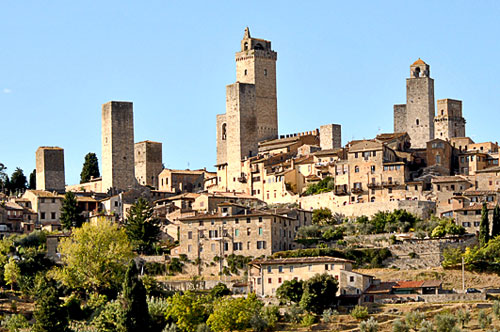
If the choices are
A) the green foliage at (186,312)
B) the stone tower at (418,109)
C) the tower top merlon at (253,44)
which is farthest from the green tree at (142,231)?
the tower top merlon at (253,44)

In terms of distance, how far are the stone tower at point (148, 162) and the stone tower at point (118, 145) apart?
620 cm

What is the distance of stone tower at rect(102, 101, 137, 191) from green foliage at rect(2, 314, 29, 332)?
39.4m

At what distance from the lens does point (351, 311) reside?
68.0 meters

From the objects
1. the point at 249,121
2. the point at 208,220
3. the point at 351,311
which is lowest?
the point at 351,311

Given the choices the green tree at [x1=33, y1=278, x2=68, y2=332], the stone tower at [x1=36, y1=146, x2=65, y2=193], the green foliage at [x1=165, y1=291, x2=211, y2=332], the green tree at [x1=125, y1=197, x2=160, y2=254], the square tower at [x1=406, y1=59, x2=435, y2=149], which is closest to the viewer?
the green tree at [x1=33, y1=278, x2=68, y2=332]

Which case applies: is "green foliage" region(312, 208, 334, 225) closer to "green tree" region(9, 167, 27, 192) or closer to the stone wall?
the stone wall

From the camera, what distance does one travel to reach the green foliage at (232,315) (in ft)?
218

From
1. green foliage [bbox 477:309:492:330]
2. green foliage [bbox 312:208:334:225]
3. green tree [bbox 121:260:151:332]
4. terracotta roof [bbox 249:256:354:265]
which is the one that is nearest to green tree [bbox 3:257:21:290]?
green tree [bbox 121:260:151:332]

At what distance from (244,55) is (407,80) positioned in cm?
1650

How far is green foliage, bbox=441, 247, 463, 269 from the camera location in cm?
7481

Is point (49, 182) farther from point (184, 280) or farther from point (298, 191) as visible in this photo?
point (184, 280)

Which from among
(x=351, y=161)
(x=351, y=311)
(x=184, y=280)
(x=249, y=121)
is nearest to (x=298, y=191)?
(x=351, y=161)

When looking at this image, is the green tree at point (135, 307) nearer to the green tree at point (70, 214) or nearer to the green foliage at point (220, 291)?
the green foliage at point (220, 291)

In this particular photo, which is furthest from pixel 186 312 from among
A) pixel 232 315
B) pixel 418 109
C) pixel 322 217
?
pixel 418 109
